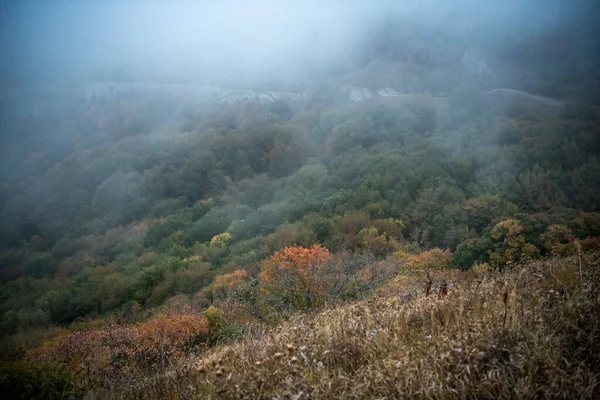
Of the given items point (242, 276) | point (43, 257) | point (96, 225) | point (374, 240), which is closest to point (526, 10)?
point (374, 240)

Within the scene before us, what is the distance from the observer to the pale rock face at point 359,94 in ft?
233

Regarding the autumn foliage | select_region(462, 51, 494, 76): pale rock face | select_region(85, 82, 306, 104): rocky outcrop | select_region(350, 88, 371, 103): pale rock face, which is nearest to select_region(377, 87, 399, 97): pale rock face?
select_region(350, 88, 371, 103): pale rock face

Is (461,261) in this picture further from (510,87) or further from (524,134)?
(510,87)

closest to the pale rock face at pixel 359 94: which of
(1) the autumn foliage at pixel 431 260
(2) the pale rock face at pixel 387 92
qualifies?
(2) the pale rock face at pixel 387 92

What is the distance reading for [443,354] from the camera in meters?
2.10

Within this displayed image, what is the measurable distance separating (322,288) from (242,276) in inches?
534

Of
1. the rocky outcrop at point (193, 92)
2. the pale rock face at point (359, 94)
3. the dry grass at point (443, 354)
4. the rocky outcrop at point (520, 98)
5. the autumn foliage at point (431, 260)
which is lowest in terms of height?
the autumn foliage at point (431, 260)

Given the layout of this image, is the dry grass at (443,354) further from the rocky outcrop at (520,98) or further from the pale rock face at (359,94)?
the pale rock face at (359,94)

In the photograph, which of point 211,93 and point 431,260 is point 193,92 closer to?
point 211,93

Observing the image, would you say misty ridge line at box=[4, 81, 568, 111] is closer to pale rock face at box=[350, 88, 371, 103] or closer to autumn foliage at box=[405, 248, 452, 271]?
pale rock face at box=[350, 88, 371, 103]

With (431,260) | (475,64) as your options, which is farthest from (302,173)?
(475,64)

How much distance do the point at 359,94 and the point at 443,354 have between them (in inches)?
2967

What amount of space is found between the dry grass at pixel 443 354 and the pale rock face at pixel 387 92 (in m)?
73.1

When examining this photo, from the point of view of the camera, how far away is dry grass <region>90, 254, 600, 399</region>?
190cm
